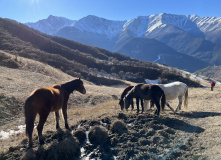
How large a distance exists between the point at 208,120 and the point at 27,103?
9491mm

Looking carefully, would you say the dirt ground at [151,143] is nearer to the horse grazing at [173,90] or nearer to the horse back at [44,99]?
the horse back at [44,99]

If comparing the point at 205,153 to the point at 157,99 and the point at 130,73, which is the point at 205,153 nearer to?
the point at 157,99

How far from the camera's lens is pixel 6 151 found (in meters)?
6.55

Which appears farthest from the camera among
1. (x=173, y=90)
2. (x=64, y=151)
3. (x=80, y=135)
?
(x=173, y=90)

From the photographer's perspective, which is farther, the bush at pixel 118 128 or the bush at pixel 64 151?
the bush at pixel 118 128

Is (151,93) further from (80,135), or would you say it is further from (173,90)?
(80,135)

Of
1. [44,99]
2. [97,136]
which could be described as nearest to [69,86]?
[44,99]

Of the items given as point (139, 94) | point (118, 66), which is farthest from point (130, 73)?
point (139, 94)

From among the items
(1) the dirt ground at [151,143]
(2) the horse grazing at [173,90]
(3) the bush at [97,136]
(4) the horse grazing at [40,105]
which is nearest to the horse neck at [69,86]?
(4) the horse grazing at [40,105]

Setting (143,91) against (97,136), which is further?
(143,91)

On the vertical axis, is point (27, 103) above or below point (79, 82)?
below

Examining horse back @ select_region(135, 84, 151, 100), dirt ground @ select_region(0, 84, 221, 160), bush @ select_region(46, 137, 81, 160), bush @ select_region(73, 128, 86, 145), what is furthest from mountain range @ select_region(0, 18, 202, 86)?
bush @ select_region(46, 137, 81, 160)

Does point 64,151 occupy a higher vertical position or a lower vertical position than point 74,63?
lower

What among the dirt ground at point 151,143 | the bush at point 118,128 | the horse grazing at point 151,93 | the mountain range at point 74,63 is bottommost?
the dirt ground at point 151,143
